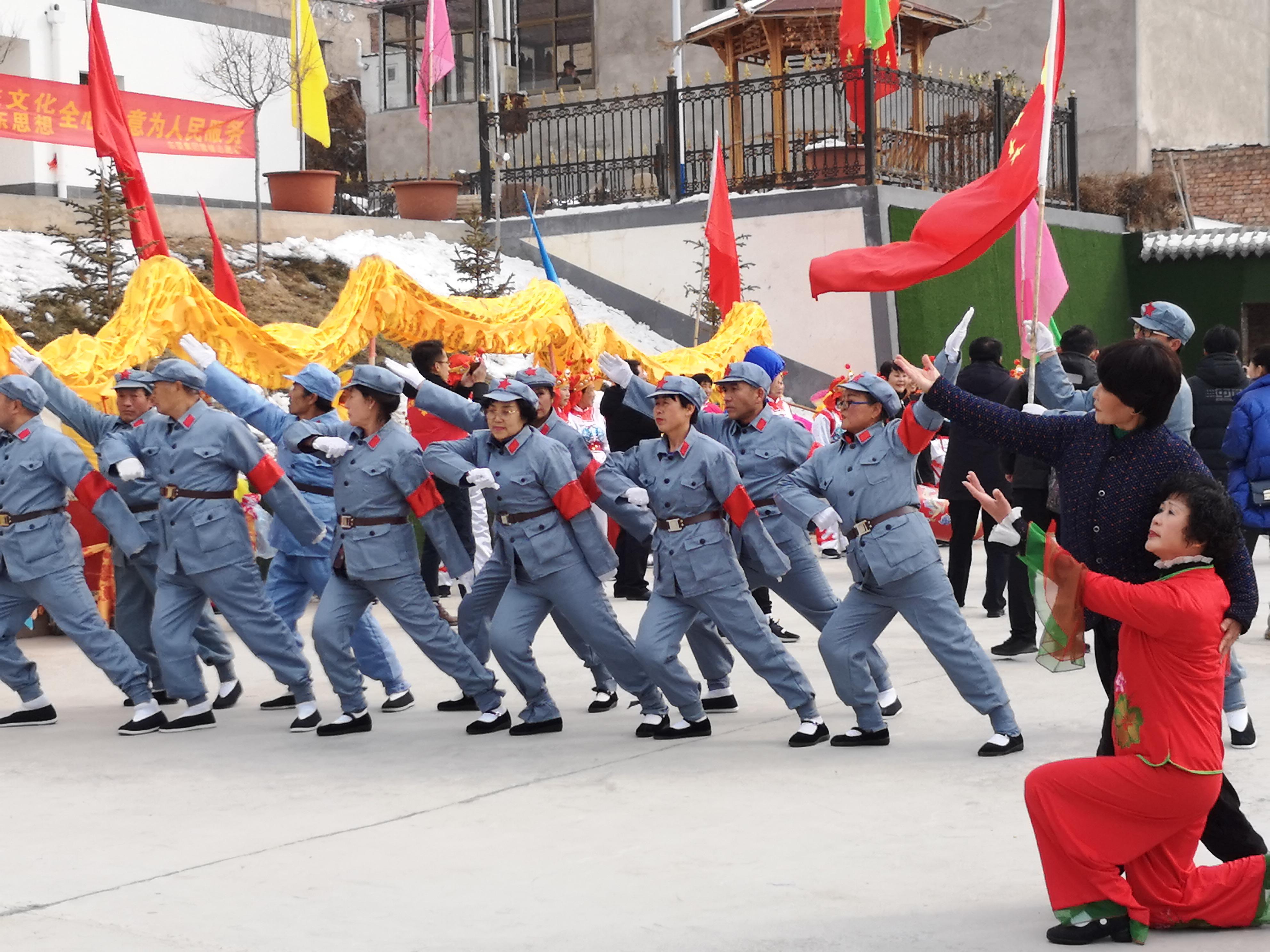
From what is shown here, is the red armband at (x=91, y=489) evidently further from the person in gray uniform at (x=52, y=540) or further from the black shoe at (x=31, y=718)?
the black shoe at (x=31, y=718)

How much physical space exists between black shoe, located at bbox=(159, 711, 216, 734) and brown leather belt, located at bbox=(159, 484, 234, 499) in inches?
40.2

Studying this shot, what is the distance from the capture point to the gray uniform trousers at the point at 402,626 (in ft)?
24.7

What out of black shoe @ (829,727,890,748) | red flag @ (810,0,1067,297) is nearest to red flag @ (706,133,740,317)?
red flag @ (810,0,1067,297)

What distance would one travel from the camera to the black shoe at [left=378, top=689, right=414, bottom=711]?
8258mm

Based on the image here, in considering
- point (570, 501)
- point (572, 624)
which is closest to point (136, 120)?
point (570, 501)

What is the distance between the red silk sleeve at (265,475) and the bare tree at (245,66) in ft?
47.0

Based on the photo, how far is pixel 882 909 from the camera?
186 inches

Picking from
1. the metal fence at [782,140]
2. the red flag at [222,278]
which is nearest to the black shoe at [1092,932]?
the red flag at [222,278]

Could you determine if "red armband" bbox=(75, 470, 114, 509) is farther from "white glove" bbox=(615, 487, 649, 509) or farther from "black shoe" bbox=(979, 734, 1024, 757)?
"black shoe" bbox=(979, 734, 1024, 757)

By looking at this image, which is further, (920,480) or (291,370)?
(920,480)

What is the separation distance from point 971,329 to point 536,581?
48.0 ft

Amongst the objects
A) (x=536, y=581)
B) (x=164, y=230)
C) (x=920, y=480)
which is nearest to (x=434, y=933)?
(x=536, y=581)

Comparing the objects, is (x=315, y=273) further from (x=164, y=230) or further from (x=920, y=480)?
(x=920, y=480)

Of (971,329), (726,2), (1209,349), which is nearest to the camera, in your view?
(1209,349)
